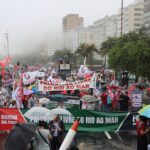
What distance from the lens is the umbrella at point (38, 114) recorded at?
13.8 m

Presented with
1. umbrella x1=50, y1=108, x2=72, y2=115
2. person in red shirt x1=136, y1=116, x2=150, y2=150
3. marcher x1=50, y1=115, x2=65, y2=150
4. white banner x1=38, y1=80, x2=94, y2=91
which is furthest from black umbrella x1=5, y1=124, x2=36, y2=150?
white banner x1=38, y1=80, x2=94, y2=91

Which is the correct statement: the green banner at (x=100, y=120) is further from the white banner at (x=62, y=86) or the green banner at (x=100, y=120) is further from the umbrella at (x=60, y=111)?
the white banner at (x=62, y=86)

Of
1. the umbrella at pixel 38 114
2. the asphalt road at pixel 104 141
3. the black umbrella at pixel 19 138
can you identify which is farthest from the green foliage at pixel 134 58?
the black umbrella at pixel 19 138

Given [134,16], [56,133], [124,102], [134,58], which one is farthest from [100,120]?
[134,16]

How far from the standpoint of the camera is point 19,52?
18225 cm

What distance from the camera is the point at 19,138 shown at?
6.19m

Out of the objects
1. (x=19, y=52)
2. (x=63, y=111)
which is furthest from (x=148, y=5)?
(x=63, y=111)

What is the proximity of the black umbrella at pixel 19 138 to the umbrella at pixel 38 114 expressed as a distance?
717 centimetres

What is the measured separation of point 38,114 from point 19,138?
7968 mm

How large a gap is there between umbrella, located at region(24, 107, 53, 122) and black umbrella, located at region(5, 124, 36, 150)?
7167 millimetres

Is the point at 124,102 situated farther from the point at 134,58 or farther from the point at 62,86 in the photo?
the point at 134,58

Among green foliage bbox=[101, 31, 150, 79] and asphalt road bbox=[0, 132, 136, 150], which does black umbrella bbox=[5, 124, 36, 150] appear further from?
green foliage bbox=[101, 31, 150, 79]

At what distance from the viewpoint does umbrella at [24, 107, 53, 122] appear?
544 inches

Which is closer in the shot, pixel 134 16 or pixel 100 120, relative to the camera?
pixel 100 120
